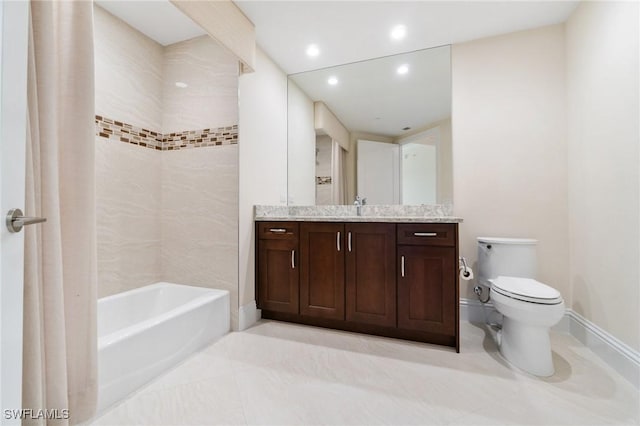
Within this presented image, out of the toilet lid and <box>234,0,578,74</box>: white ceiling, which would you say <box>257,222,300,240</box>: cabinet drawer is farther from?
<box>234,0,578,74</box>: white ceiling

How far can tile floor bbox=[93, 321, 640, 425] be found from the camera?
127cm

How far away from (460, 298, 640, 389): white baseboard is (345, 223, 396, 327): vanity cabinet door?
88 centimetres

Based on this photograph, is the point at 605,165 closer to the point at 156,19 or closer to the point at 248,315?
the point at 248,315

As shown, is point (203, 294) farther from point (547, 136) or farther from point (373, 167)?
point (547, 136)

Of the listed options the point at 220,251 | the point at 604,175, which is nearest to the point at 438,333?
the point at 604,175

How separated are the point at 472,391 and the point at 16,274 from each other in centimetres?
191

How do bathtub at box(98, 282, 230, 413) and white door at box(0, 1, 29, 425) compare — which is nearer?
white door at box(0, 1, 29, 425)

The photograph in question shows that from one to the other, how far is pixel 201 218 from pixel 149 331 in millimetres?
1010

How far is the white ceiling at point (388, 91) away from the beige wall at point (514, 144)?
14cm

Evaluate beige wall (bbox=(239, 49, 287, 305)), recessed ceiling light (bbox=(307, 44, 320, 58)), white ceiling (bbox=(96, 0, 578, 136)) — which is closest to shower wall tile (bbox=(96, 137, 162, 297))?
beige wall (bbox=(239, 49, 287, 305))

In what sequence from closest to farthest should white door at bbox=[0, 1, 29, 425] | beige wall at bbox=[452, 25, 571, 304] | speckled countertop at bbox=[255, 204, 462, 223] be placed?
white door at bbox=[0, 1, 29, 425]
beige wall at bbox=[452, 25, 571, 304]
speckled countertop at bbox=[255, 204, 462, 223]

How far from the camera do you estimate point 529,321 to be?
1.61 m

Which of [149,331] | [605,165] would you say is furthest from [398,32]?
[149,331]

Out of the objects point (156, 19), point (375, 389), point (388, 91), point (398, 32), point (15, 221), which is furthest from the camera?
point (388, 91)
